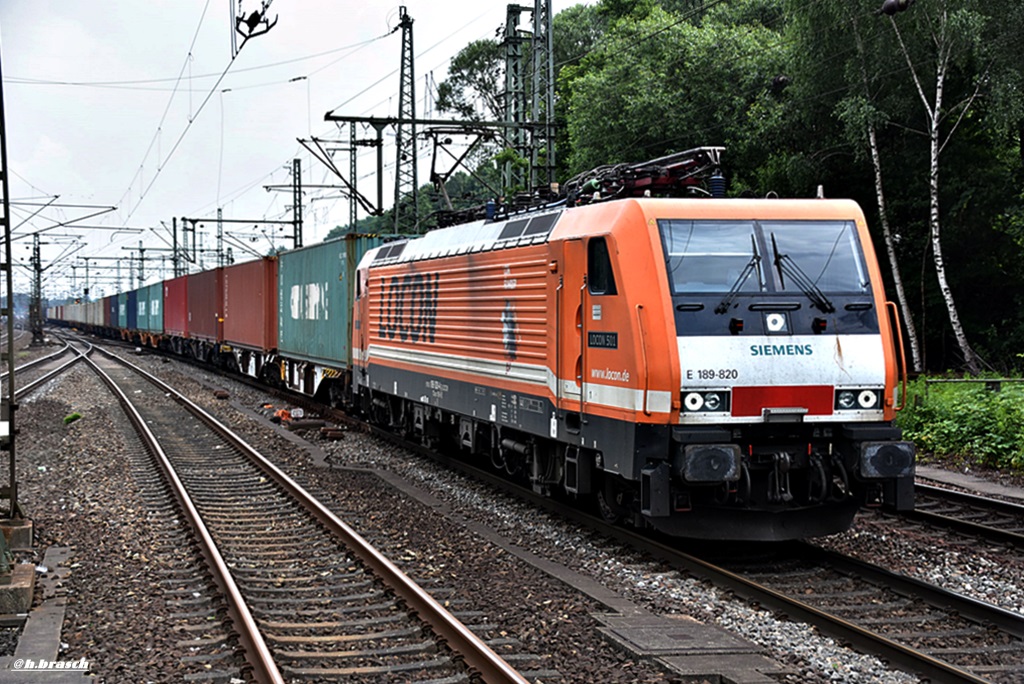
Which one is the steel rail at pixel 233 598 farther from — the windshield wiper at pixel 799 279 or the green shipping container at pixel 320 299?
the green shipping container at pixel 320 299

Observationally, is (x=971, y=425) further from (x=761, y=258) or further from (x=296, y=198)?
(x=296, y=198)

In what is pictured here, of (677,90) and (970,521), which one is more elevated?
(677,90)

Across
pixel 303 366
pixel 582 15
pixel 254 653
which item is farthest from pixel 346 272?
pixel 582 15

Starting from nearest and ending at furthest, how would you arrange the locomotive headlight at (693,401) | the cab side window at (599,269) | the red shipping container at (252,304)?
the locomotive headlight at (693,401)
the cab side window at (599,269)
the red shipping container at (252,304)

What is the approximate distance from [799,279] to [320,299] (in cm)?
1453

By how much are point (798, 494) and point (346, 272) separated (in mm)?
12872

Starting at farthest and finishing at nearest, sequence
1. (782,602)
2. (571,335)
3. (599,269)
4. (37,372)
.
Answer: (37,372)
(571,335)
(599,269)
(782,602)

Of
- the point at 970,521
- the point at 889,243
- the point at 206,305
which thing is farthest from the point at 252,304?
the point at 970,521

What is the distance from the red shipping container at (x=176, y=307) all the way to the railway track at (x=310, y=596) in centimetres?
2715

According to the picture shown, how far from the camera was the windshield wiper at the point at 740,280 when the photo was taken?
8422mm

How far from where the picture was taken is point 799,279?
8.72 meters

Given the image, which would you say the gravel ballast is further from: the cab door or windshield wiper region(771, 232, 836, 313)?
windshield wiper region(771, 232, 836, 313)

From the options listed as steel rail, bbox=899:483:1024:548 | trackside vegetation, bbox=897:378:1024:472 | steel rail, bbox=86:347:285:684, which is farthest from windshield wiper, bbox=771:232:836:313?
trackside vegetation, bbox=897:378:1024:472

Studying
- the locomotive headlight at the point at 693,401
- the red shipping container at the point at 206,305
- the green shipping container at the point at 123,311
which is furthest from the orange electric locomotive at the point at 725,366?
the green shipping container at the point at 123,311
